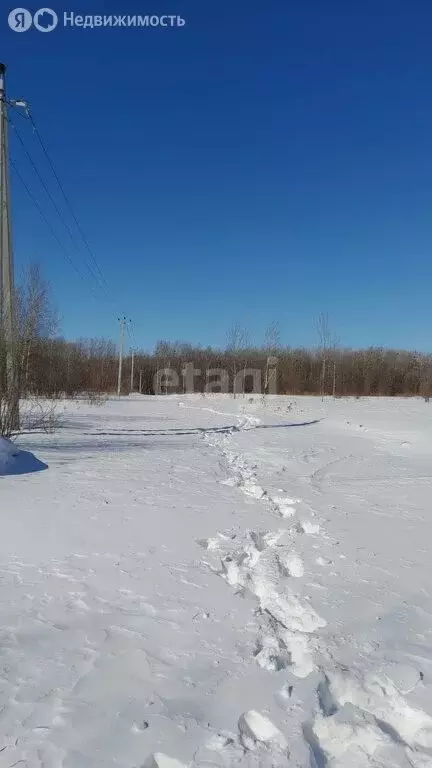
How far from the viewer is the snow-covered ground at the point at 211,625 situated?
2088 mm

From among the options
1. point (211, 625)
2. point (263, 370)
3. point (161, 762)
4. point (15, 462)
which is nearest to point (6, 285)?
point (15, 462)

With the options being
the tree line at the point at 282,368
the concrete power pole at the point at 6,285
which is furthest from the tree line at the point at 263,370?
the concrete power pole at the point at 6,285

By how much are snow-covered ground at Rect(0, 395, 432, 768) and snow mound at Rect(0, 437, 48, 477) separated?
0.15 feet

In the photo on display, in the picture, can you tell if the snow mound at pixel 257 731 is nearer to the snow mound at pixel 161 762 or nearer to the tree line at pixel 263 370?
the snow mound at pixel 161 762

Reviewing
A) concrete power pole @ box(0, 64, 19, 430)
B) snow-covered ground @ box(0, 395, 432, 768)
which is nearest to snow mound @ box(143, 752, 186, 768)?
snow-covered ground @ box(0, 395, 432, 768)

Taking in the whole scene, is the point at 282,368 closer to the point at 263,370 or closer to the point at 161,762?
the point at 263,370

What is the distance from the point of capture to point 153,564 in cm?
405

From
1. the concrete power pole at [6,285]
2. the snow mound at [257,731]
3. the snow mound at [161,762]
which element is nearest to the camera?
the snow mound at [161,762]

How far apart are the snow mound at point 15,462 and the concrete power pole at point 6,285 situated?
2261 mm

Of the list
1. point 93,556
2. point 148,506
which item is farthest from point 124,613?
point 148,506

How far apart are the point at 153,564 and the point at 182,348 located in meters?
63.3

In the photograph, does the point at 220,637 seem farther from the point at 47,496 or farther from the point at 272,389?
the point at 272,389

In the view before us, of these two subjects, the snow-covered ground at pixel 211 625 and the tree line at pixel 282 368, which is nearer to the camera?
the snow-covered ground at pixel 211 625

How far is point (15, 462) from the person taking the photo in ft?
24.5
